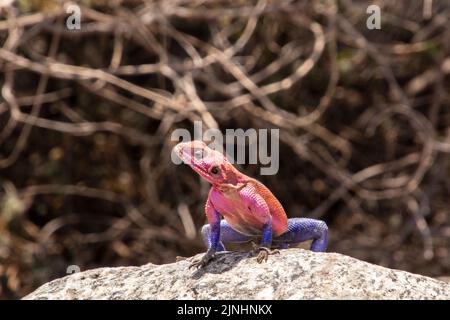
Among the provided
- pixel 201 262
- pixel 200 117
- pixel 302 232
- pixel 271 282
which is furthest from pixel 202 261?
pixel 200 117

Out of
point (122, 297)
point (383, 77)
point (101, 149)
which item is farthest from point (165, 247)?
point (122, 297)

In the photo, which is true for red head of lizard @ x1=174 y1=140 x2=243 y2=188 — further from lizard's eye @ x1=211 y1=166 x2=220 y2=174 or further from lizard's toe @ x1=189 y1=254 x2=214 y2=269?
lizard's toe @ x1=189 y1=254 x2=214 y2=269

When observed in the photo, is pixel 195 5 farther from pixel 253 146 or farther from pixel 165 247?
pixel 165 247

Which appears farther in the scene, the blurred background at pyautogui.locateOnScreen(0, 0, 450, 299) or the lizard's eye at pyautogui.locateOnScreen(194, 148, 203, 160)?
the blurred background at pyautogui.locateOnScreen(0, 0, 450, 299)

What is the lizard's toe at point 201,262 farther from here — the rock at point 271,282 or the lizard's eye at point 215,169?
the lizard's eye at point 215,169

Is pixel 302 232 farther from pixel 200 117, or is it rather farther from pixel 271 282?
pixel 200 117

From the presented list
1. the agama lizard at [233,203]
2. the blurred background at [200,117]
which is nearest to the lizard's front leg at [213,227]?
the agama lizard at [233,203]

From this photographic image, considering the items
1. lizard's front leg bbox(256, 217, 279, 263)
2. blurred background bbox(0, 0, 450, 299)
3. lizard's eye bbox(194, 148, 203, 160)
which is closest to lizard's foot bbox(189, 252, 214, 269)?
lizard's front leg bbox(256, 217, 279, 263)
